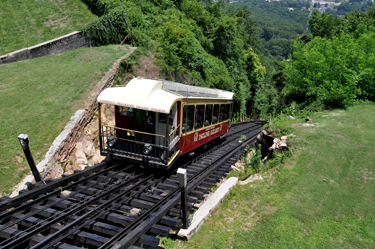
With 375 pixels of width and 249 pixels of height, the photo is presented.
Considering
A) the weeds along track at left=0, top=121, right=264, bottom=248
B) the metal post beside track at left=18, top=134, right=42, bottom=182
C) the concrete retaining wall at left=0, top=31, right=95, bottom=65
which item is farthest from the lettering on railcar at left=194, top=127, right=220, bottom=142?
the concrete retaining wall at left=0, top=31, right=95, bottom=65

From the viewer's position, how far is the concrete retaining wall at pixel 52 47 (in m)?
18.0

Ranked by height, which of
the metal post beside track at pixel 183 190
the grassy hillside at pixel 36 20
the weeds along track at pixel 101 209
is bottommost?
the weeds along track at pixel 101 209

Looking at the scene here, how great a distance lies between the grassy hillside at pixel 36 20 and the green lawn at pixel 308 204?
2061 centimetres

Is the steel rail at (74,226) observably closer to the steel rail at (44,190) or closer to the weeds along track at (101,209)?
the weeds along track at (101,209)

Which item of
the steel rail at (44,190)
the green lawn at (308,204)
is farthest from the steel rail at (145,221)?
the steel rail at (44,190)

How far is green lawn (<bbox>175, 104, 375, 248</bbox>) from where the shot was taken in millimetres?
Result: 6141

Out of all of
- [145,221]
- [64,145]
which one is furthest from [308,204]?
[64,145]

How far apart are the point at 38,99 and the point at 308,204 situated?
41.9 feet

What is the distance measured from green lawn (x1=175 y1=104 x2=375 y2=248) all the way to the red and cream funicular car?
2.85m

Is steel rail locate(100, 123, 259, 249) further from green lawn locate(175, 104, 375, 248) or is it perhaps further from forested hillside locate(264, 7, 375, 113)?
forested hillside locate(264, 7, 375, 113)

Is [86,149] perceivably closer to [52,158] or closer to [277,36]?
[52,158]

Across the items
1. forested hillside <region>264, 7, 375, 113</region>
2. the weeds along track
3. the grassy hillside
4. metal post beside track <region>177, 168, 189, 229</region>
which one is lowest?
the weeds along track

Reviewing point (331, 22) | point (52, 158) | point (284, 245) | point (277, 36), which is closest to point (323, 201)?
point (284, 245)

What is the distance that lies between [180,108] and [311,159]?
199 inches
